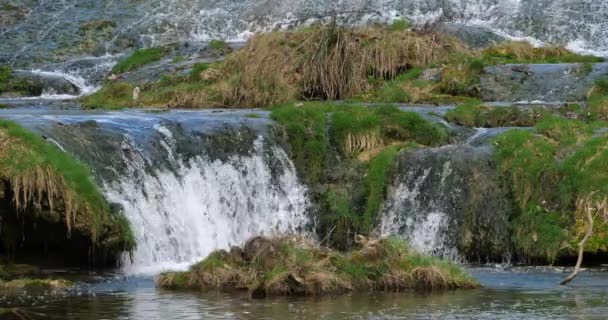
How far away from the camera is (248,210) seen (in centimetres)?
2019

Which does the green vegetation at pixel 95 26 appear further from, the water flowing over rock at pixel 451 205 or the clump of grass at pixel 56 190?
the clump of grass at pixel 56 190

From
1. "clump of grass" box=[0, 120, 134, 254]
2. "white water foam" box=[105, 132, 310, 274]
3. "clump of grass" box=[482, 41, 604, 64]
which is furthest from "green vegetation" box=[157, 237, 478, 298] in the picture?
"clump of grass" box=[482, 41, 604, 64]

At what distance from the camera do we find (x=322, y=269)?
15062 mm

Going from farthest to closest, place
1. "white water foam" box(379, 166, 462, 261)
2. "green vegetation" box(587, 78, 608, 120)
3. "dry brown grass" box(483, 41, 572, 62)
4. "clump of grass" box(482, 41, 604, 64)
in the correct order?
"dry brown grass" box(483, 41, 572, 62), "clump of grass" box(482, 41, 604, 64), "green vegetation" box(587, 78, 608, 120), "white water foam" box(379, 166, 462, 261)

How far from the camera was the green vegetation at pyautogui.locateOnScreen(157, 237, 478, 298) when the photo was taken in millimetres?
14953

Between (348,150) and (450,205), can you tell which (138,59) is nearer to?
(348,150)

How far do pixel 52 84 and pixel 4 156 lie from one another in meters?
14.8

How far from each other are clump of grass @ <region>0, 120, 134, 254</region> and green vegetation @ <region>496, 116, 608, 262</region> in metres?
6.27

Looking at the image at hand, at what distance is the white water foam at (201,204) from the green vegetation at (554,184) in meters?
3.60

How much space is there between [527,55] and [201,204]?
40.6ft

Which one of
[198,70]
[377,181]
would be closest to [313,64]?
[198,70]

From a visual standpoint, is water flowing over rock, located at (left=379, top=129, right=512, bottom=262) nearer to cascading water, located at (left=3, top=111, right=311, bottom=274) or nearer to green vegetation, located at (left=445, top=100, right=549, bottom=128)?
cascading water, located at (left=3, top=111, right=311, bottom=274)

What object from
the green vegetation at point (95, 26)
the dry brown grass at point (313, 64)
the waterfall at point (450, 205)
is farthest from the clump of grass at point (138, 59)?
the waterfall at point (450, 205)

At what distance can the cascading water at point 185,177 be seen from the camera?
720 inches
